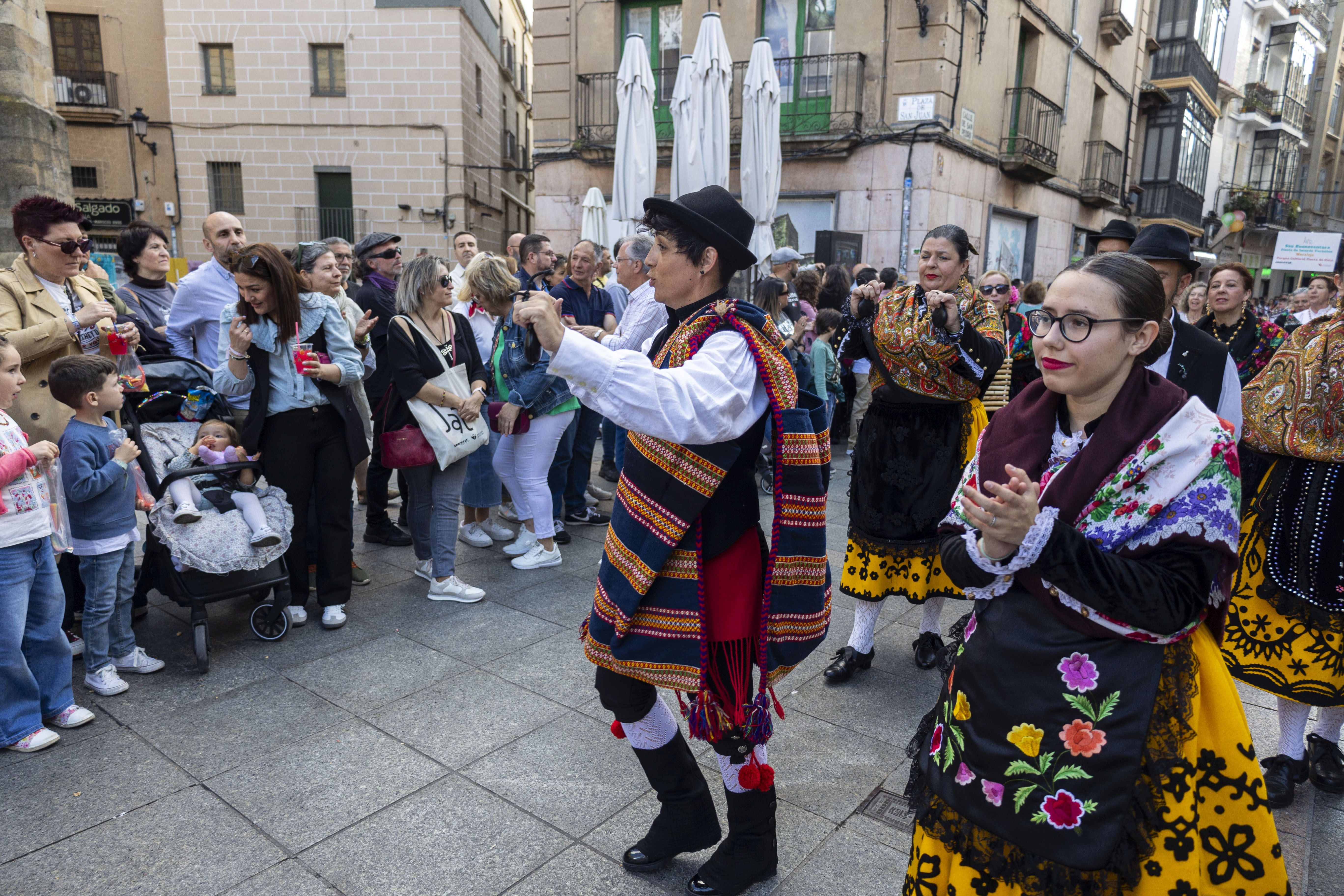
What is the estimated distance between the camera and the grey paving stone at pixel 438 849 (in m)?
2.47

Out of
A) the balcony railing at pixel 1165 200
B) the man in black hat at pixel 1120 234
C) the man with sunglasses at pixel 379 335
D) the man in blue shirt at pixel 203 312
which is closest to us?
the man in black hat at pixel 1120 234

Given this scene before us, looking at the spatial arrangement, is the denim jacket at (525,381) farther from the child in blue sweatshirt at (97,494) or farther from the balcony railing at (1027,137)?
the balcony railing at (1027,137)

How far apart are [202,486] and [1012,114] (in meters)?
15.6

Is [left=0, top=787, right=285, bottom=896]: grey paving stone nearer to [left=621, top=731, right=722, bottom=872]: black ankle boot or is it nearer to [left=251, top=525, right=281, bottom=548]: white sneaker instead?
[left=621, top=731, right=722, bottom=872]: black ankle boot

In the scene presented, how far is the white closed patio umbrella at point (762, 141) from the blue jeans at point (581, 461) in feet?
16.8

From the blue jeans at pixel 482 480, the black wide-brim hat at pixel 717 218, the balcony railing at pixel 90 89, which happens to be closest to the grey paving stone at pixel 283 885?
the black wide-brim hat at pixel 717 218

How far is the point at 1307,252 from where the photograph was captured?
2042 cm

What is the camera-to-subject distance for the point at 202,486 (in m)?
4.08

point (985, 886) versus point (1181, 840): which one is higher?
point (1181, 840)

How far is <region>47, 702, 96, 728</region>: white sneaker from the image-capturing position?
3.31m

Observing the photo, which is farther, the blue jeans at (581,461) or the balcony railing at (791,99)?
the balcony railing at (791,99)

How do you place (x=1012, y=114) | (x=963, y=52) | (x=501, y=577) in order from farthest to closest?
1. (x=1012, y=114)
2. (x=963, y=52)
3. (x=501, y=577)

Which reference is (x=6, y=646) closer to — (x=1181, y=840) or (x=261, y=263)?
(x=261, y=263)

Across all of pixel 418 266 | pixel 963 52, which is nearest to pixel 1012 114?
pixel 963 52
